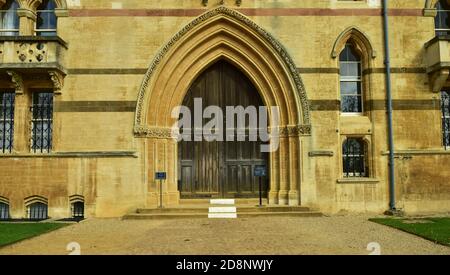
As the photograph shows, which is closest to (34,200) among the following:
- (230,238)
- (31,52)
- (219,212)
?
(31,52)

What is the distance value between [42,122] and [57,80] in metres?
1.73

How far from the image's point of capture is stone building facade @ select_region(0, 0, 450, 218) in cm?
1399

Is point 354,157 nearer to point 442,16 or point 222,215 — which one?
point 222,215

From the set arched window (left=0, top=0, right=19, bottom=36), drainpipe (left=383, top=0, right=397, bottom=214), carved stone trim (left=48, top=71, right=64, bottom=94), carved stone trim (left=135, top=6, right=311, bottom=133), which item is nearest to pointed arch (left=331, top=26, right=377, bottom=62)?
drainpipe (left=383, top=0, right=397, bottom=214)

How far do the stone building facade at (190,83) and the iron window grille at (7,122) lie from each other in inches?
1.6

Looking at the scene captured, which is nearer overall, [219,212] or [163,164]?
[219,212]

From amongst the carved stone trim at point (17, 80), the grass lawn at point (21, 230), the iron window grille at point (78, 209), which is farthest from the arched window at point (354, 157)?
the carved stone trim at point (17, 80)

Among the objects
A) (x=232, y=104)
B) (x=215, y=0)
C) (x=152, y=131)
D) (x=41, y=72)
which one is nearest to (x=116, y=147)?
(x=152, y=131)

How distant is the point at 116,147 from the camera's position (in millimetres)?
14117

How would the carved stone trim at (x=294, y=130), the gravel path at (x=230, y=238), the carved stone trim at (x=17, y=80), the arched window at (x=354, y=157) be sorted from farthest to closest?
the arched window at (x=354, y=157)
the carved stone trim at (x=294, y=130)
the carved stone trim at (x=17, y=80)
the gravel path at (x=230, y=238)

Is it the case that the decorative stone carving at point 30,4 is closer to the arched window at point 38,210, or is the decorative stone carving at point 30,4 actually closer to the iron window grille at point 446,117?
the arched window at point 38,210

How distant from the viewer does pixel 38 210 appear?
46.0 ft

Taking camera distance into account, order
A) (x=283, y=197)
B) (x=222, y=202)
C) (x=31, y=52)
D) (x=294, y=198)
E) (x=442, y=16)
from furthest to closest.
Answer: (x=442, y=16) < (x=222, y=202) < (x=283, y=197) < (x=294, y=198) < (x=31, y=52)

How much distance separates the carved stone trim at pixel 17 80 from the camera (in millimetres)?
13659
